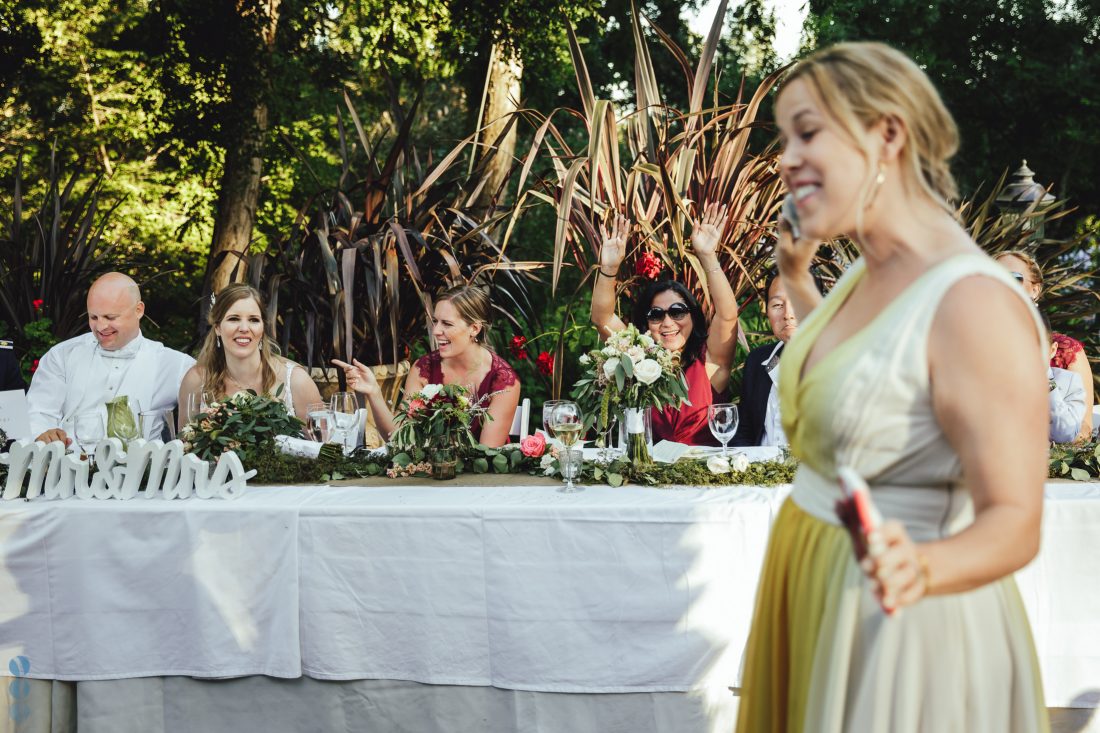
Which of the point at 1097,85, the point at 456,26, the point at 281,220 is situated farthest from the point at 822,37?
the point at 281,220

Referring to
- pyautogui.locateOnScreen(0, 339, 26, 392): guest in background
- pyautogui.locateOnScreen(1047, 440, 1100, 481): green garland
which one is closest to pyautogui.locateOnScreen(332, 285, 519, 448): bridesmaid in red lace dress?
pyautogui.locateOnScreen(0, 339, 26, 392): guest in background

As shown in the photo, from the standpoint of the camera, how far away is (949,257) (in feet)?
3.79

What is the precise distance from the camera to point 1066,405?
336 centimetres

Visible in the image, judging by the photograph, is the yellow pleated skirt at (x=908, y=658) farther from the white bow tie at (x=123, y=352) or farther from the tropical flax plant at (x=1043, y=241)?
the tropical flax plant at (x=1043, y=241)

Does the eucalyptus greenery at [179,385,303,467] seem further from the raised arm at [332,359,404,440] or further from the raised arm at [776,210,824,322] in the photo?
the raised arm at [776,210,824,322]

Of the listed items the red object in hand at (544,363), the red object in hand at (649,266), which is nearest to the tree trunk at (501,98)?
the red object in hand at (649,266)

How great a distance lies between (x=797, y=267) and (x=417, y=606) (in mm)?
1638

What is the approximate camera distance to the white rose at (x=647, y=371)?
118 inches

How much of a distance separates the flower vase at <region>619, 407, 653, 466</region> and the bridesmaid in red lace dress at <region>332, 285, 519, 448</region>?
0.90 m

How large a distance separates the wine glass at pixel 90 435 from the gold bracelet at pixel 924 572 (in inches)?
108

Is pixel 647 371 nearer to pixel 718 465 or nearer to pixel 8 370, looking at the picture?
pixel 718 465

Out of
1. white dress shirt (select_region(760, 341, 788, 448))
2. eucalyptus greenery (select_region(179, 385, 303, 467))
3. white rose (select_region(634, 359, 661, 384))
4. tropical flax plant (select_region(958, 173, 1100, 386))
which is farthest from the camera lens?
tropical flax plant (select_region(958, 173, 1100, 386))

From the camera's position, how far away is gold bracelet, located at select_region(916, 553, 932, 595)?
98 cm

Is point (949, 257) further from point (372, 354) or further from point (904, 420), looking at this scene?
point (372, 354)
